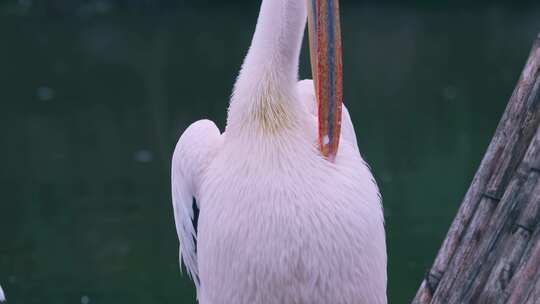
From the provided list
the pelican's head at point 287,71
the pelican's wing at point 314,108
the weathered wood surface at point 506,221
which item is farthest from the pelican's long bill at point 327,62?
the weathered wood surface at point 506,221

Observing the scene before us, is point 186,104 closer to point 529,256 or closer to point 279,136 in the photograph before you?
point 279,136

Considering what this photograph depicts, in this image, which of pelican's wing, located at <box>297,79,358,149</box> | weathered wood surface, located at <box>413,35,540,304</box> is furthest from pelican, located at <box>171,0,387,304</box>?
weathered wood surface, located at <box>413,35,540,304</box>

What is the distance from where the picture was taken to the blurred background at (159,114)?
5469 mm

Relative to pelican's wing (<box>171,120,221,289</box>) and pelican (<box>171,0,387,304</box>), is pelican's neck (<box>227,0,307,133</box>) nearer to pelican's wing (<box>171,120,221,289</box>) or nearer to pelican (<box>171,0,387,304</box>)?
pelican (<box>171,0,387,304</box>)

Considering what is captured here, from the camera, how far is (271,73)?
294 centimetres

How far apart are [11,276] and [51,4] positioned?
8857 millimetres

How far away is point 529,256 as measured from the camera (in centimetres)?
217

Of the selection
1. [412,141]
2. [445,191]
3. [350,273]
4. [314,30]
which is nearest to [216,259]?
[350,273]

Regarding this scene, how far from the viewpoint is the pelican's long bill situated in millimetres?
2805

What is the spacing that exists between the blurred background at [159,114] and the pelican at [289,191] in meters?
1.90

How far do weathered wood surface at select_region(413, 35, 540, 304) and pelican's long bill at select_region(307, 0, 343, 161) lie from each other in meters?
0.62

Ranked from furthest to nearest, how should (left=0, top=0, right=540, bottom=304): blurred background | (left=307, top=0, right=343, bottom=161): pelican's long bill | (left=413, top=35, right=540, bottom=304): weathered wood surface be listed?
(left=0, top=0, right=540, bottom=304): blurred background < (left=307, top=0, right=343, bottom=161): pelican's long bill < (left=413, top=35, right=540, bottom=304): weathered wood surface

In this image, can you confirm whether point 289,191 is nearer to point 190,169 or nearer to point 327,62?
point 327,62

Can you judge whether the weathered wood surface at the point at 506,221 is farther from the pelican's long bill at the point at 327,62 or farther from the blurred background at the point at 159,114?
the blurred background at the point at 159,114
